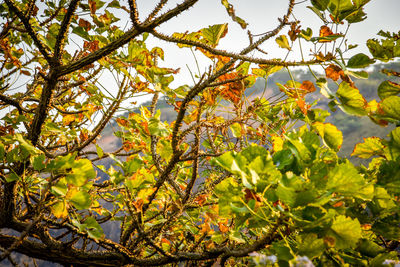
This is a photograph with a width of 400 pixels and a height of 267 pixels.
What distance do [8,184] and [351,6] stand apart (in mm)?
1470

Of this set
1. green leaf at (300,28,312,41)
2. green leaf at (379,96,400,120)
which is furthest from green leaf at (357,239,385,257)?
green leaf at (300,28,312,41)

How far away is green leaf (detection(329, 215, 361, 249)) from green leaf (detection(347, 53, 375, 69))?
1.41 feet

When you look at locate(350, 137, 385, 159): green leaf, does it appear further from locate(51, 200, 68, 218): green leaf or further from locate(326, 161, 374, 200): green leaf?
locate(51, 200, 68, 218): green leaf

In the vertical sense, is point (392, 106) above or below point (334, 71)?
below

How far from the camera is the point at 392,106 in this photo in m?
0.59

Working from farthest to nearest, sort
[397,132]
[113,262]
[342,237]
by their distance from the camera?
[113,262] → [397,132] → [342,237]

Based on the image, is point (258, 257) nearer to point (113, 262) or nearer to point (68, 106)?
point (113, 262)

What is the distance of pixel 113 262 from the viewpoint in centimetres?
88

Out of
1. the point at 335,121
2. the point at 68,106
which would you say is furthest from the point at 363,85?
the point at 68,106

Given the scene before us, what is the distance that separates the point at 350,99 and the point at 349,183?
0.95 feet

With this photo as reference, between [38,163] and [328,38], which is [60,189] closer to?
[38,163]

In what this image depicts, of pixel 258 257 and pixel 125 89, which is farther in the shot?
pixel 125 89

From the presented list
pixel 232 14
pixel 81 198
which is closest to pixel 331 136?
pixel 232 14

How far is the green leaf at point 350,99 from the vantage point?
1.94ft
